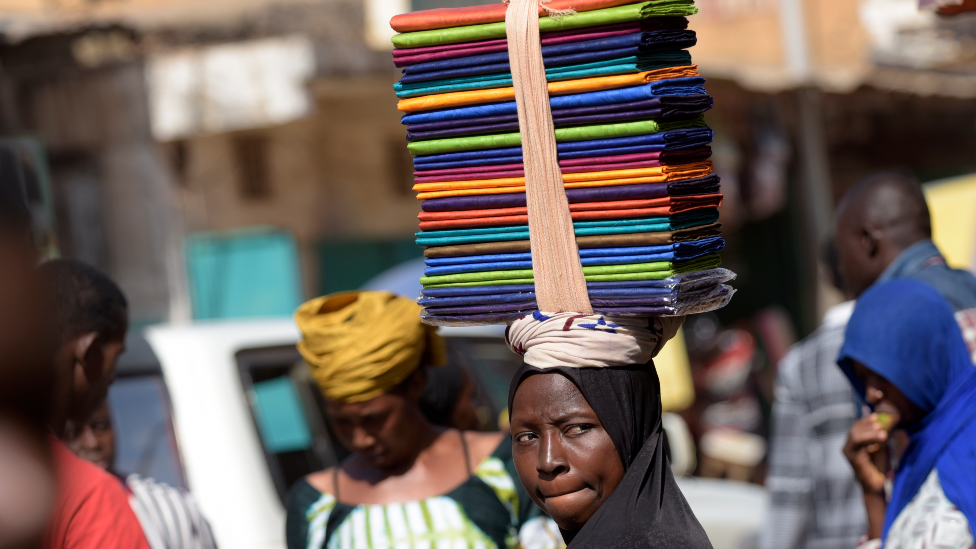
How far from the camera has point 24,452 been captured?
42.1 inches

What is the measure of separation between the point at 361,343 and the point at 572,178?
3.38 ft

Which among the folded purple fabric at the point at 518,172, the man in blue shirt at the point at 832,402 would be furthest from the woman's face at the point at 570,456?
the man in blue shirt at the point at 832,402

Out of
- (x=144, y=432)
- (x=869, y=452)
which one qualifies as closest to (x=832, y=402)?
(x=869, y=452)

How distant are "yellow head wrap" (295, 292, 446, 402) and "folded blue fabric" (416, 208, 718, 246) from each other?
72 centimetres

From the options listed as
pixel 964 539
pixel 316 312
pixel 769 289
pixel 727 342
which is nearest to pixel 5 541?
pixel 316 312

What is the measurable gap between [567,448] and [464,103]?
0.66m

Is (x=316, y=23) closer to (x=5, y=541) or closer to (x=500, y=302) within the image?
(x=500, y=302)

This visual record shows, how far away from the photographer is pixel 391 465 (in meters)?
2.71

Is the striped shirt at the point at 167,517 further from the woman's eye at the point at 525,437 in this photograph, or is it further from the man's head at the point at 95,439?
the woman's eye at the point at 525,437

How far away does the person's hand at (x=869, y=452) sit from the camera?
277cm

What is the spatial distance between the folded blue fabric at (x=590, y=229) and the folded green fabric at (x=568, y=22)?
35 cm

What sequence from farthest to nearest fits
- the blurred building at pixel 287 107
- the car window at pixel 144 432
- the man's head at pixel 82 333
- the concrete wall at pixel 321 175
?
the concrete wall at pixel 321 175
the blurred building at pixel 287 107
the car window at pixel 144 432
the man's head at pixel 82 333

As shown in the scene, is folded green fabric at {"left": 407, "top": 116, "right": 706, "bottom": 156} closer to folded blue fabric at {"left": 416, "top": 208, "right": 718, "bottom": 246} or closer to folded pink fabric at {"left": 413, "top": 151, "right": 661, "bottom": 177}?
folded pink fabric at {"left": 413, "top": 151, "right": 661, "bottom": 177}

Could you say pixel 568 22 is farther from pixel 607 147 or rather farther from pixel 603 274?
pixel 603 274
